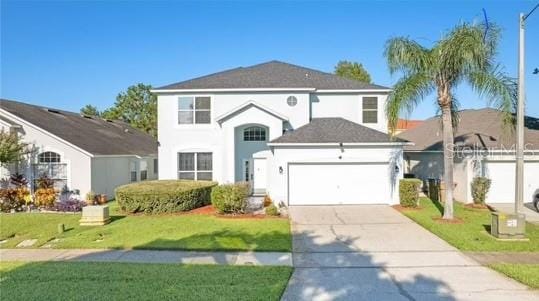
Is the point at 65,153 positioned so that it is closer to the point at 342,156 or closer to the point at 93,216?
the point at 93,216

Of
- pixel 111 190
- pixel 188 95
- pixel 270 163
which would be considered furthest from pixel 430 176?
pixel 111 190

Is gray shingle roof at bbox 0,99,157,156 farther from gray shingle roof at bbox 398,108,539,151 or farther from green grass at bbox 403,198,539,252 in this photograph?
gray shingle roof at bbox 398,108,539,151

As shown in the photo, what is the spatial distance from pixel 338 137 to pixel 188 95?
8.75m

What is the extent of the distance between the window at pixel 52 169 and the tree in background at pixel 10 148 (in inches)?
34.7

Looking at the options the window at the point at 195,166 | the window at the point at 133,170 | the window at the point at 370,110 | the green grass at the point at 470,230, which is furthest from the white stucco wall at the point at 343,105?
the window at the point at 133,170

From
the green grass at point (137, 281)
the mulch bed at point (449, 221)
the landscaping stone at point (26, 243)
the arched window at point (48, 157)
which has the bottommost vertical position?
the landscaping stone at point (26, 243)

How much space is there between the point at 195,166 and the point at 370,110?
10672 millimetres

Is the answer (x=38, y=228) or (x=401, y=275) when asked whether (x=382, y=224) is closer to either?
(x=401, y=275)

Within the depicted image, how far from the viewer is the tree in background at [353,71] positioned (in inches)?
1681

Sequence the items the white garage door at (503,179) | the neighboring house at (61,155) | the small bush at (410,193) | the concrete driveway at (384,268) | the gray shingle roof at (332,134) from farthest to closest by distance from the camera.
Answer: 1. the neighboring house at (61,155)
2. the white garage door at (503,179)
3. the gray shingle roof at (332,134)
4. the small bush at (410,193)
5. the concrete driveway at (384,268)

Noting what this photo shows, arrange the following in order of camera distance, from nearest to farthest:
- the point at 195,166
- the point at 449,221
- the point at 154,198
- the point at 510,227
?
the point at 510,227 → the point at 449,221 → the point at 154,198 → the point at 195,166

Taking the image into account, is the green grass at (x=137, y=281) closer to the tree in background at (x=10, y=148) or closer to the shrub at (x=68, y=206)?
the shrub at (x=68, y=206)

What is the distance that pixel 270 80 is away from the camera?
21.6 m

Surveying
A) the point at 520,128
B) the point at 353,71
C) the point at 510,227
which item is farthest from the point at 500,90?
the point at 353,71
